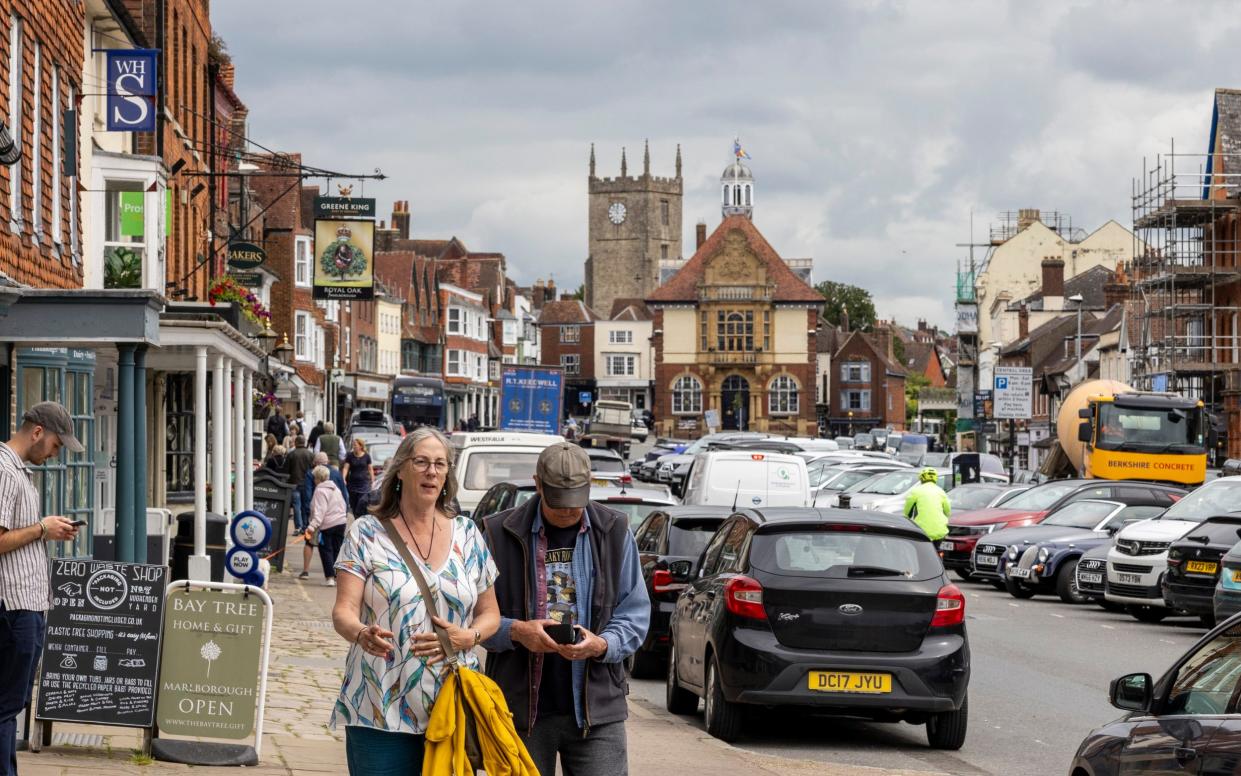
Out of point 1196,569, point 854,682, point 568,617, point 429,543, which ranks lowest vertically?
point 854,682

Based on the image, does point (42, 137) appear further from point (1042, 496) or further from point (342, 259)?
point (342, 259)

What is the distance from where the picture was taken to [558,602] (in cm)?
695

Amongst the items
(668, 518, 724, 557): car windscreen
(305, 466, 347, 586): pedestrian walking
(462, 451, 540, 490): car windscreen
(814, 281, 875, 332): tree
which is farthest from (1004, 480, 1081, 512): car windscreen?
(814, 281, 875, 332): tree

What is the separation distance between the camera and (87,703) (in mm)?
10000

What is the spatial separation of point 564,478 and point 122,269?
18940 mm

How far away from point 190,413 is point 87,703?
71.6ft

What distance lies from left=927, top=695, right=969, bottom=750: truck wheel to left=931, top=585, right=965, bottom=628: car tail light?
0.58 m

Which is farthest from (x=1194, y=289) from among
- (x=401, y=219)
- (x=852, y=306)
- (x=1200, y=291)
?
(x=852, y=306)

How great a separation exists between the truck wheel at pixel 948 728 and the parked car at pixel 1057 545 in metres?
14.1

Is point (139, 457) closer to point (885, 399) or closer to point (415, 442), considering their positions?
point (415, 442)

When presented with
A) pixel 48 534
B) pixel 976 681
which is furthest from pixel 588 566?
pixel 976 681

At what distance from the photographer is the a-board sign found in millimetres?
10023

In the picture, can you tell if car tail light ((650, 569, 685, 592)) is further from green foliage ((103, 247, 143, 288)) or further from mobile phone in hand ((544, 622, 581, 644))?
green foliage ((103, 247, 143, 288))

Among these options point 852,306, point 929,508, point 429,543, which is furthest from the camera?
point 852,306
